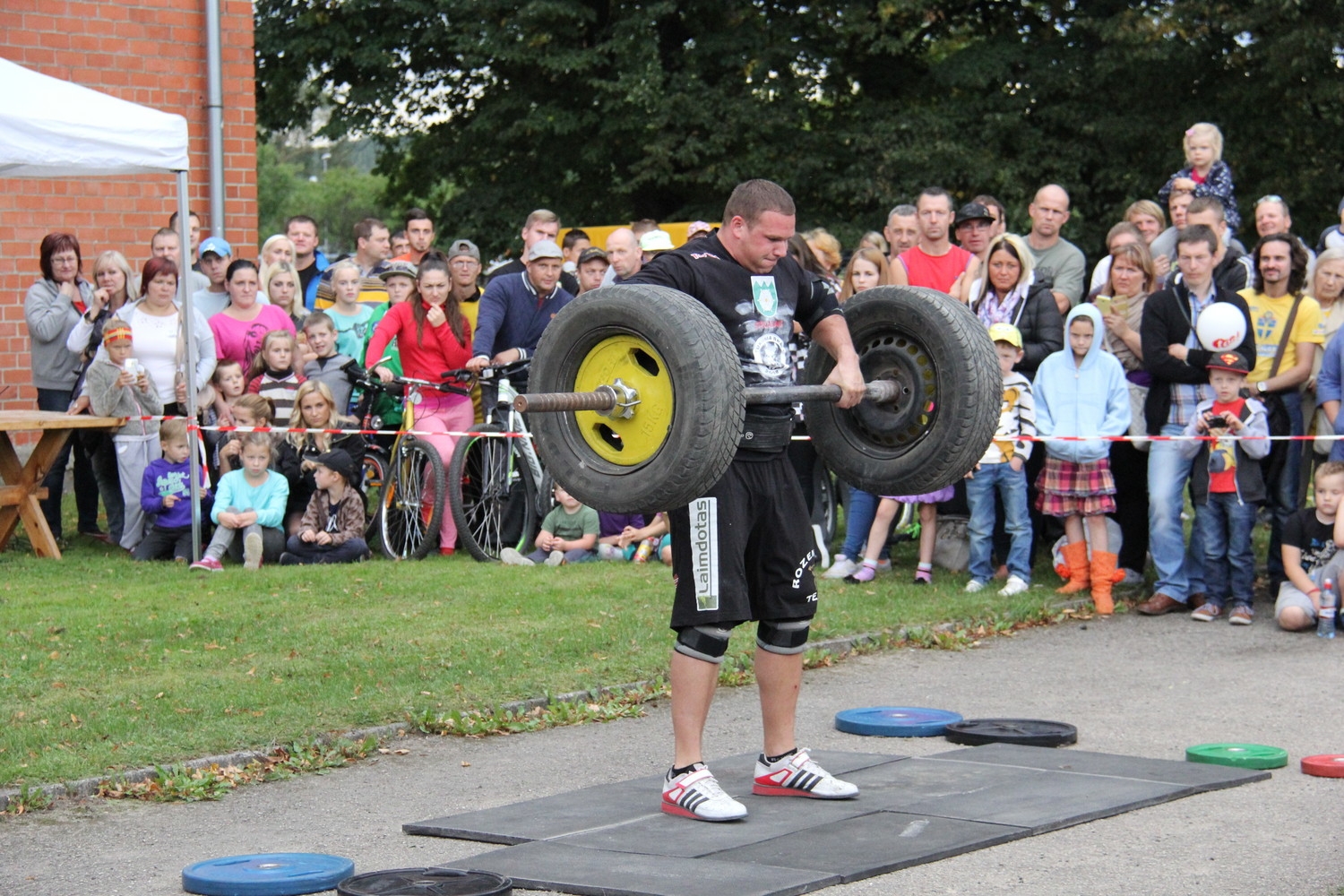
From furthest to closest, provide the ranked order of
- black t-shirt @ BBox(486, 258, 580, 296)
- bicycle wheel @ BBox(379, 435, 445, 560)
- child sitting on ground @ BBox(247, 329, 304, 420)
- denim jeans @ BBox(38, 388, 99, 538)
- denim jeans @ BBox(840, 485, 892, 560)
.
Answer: denim jeans @ BBox(38, 388, 99, 538) < black t-shirt @ BBox(486, 258, 580, 296) < child sitting on ground @ BBox(247, 329, 304, 420) < bicycle wheel @ BBox(379, 435, 445, 560) < denim jeans @ BBox(840, 485, 892, 560)

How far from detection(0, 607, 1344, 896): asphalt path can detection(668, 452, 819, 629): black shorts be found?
0.71 meters

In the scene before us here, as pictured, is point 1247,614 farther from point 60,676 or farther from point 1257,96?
point 1257,96

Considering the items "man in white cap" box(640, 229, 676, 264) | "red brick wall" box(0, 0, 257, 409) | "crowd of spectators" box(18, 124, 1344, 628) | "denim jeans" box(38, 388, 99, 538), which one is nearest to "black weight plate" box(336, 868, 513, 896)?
"crowd of spectators" box(18, 124, 1344, 628)

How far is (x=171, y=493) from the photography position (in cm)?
1109

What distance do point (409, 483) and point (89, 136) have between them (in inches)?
117

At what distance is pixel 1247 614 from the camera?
31.0 feet

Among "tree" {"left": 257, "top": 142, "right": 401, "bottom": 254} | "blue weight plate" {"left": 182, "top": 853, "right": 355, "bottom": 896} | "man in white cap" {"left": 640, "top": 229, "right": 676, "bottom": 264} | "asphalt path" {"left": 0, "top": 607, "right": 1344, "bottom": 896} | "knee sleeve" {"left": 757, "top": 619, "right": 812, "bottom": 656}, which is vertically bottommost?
"asphalt path" {"left": 0, "top": 607, "right": 1344, "bottom": 896}

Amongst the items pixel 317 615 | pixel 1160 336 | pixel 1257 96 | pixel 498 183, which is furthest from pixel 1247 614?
pixel 498 183

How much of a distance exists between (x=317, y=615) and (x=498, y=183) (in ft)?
65.7

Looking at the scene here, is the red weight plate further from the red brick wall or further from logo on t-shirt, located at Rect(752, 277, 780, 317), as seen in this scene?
the red brick wall

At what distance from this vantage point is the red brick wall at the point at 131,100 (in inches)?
571

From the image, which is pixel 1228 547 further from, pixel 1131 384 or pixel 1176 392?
pixel 1131 384

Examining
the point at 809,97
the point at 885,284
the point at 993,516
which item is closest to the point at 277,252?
the point at 885,284

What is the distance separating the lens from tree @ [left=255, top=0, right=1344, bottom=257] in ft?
78.6
